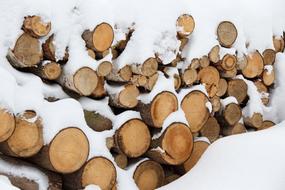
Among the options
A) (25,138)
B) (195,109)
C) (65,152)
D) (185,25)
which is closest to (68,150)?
(65,152)

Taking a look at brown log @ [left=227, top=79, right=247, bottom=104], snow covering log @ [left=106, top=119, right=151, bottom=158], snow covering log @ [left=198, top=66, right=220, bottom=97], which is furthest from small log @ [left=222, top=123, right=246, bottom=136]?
snow covering log @ [left=106, top=119, right=151, bottom=158]

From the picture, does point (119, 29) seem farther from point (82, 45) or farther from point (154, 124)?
point (154, 124)

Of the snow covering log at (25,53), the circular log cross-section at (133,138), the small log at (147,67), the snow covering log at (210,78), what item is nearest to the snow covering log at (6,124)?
the snow covering log at (25,53)

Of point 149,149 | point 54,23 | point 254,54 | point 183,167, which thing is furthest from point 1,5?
point 254,54

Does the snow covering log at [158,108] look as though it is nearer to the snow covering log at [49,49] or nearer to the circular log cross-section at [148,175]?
the circular log cross-section at [148,175]

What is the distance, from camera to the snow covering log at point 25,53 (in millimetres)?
2369

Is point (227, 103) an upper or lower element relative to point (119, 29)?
lower

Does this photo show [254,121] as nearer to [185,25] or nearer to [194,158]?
[194,158]

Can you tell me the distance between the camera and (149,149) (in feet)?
9.30

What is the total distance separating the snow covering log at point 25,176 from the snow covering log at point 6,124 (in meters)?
0.20

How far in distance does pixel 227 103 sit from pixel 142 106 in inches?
30.5

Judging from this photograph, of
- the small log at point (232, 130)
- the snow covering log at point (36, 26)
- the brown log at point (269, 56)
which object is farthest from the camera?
the brown log at point (269, 56)

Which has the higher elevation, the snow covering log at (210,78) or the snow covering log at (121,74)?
the snow covering log at (121,74)

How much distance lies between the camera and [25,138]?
2266 millimetres
